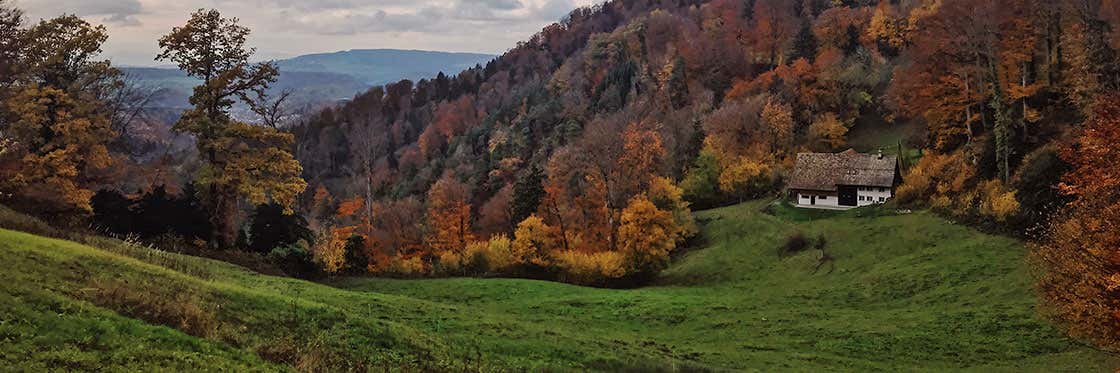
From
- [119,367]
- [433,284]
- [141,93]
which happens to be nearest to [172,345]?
[119,367]

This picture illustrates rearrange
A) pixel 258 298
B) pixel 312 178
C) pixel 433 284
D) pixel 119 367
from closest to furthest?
pixel 119 367, pixel 258 298, pixel 433 284, pixel 312 178

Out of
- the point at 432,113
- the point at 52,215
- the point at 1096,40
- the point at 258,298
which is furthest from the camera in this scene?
the point at 432,113

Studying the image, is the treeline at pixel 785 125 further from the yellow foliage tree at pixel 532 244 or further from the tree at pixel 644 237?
the tree at pixel 644 237

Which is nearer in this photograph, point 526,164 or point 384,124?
point 526,164

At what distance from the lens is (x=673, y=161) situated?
280 ft

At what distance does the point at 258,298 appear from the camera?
20062mm

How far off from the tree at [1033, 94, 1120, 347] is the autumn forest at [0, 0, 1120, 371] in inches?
3.8

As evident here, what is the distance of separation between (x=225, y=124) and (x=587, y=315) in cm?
2223

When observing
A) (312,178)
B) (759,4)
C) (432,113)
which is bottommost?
(312,178)

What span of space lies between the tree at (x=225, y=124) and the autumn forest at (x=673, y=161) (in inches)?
4.7

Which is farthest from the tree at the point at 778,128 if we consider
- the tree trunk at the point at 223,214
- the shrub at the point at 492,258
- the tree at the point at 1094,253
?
the tree trunk at the point at 223,214

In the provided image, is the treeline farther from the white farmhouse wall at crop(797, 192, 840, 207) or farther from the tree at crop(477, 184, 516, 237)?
the white farmhouse wall at crop(797, 192, 840, 207)

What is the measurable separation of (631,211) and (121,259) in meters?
35.5

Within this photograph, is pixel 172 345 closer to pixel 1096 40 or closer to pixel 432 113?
pixel 1096 40
